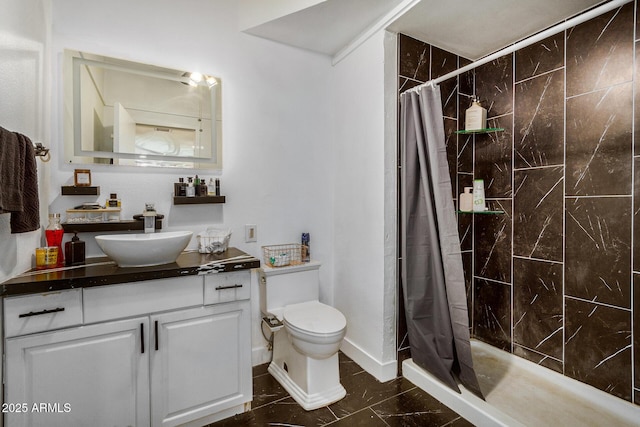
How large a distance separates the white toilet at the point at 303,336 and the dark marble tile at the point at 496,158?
1.47 m

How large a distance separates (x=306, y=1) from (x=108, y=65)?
49.6 inches

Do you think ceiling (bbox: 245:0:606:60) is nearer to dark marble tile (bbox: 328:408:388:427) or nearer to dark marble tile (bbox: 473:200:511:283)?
dark marble tile (bbox: 473:200:511:283)

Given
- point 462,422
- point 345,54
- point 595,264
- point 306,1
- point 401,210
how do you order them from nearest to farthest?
point 462,422
point 595,264
point 306,1
point 401,210
point 345,54

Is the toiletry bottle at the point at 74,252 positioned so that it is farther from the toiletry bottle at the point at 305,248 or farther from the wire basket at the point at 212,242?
the toiletry bottle at the point at 305,248

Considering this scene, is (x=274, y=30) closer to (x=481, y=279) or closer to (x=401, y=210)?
(x=401, y=210)

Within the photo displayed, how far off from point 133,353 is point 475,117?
2551mm

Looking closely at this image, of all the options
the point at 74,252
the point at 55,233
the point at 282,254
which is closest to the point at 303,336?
the point at 282,254

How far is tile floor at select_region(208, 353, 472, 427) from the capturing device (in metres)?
1.68

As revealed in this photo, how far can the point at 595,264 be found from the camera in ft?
5.81

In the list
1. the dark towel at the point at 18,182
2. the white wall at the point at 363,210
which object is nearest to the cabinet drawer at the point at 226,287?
the dark towel at the point at 18,182

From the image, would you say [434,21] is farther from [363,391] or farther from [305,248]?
[363,391]

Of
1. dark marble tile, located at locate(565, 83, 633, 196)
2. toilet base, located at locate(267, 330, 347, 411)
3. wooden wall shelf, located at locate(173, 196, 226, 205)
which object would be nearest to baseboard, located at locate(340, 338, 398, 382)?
toilet base, located at locate(267, 330, 347, 411)

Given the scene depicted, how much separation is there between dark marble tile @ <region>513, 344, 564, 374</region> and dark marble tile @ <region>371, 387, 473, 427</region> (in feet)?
2.53

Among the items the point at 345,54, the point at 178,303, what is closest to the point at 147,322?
the point at 178,303
